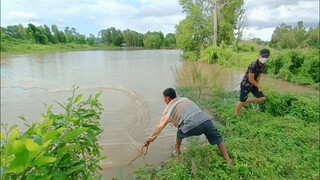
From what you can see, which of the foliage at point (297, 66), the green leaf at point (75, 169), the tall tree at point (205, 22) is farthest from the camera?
the tall tree at point (205, 22)

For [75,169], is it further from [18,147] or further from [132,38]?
[132,38]

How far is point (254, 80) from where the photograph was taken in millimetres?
4777

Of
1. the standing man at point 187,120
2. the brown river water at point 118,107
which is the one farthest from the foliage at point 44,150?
the brown river water at point 118,107

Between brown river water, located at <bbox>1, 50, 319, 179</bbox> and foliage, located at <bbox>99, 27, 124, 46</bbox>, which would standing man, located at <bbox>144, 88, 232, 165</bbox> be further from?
foliage, located at <bbox>99, 27, 124, 46</bbox>

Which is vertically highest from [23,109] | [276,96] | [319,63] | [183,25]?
[183,25]

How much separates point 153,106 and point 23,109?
396 centimetres

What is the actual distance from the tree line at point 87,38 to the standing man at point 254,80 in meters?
51.0

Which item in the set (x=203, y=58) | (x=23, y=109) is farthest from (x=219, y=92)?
(x=203, y=58)

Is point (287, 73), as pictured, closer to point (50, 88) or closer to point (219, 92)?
point (219, 92)

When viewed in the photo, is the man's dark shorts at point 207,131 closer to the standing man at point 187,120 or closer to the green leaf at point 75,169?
the standing man at point 187,120

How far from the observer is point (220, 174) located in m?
2.95

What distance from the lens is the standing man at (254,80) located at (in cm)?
468

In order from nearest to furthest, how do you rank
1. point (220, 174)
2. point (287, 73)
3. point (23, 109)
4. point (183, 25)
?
point (220, 174)
point (23, 109)
point (287, 73)
point (183, 25)

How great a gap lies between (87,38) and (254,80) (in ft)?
261
